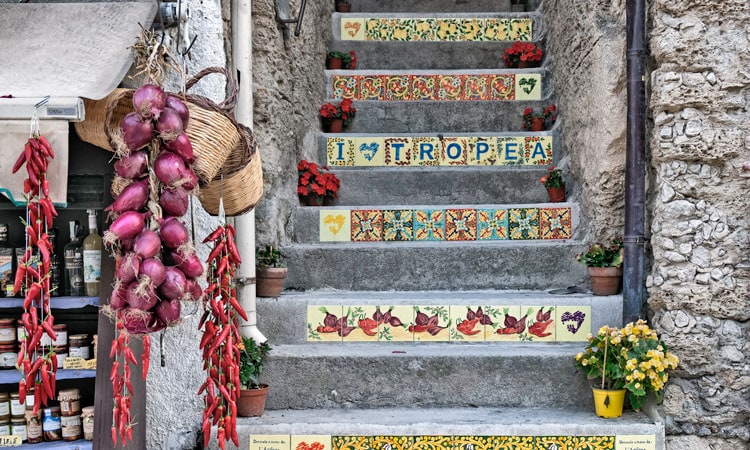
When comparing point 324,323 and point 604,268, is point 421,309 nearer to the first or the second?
point 324,323

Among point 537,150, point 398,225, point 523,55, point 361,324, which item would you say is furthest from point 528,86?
point 361,324

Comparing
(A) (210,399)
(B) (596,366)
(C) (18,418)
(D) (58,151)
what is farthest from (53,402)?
(B) (596,366)

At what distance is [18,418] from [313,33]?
3.39m

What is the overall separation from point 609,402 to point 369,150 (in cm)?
252

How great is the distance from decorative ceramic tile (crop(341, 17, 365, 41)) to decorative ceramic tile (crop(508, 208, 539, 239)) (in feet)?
7.64

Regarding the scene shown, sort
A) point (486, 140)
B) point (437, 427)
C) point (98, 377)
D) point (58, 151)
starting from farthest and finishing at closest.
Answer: point (486, 140), point (437, 427), point (98, 377), point (58, 151)

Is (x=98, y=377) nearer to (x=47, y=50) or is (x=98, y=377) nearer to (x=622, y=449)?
(x=47, y=50)

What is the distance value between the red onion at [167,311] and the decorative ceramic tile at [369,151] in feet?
11.0

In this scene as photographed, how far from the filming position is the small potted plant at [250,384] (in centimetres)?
366

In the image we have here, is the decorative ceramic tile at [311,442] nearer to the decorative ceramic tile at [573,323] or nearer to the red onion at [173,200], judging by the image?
the decorative ceramic tile at [573,323]

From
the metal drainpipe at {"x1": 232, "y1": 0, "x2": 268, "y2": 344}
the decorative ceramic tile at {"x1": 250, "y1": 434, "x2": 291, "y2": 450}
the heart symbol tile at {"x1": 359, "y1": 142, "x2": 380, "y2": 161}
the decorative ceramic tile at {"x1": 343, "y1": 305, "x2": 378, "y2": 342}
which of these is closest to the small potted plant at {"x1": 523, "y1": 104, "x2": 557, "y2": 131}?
the heart symbol tile at {"x1": 359, "y1": 142, "x2": 380, "y2": 161}

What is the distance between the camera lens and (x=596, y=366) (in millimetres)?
3678

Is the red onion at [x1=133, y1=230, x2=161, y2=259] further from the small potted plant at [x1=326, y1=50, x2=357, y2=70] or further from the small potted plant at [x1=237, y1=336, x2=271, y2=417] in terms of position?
the small potted plant at [x1=326, y1=50, x2=357, y2=70]

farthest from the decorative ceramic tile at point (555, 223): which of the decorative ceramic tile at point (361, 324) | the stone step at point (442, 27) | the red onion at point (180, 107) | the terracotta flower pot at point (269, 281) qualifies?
the red onion at point (180, 107)
